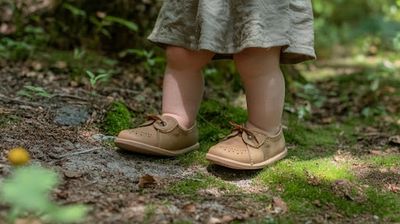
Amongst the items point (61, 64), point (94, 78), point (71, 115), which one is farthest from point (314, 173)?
point (61, 64)

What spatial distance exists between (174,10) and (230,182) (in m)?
0.73

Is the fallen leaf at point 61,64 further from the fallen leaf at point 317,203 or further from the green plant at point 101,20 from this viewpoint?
the fallen leaf at point 317,203

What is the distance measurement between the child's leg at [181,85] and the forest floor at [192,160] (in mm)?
188

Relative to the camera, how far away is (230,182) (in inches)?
81.2

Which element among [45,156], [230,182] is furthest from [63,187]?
[230,182]

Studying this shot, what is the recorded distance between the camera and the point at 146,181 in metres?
1.91

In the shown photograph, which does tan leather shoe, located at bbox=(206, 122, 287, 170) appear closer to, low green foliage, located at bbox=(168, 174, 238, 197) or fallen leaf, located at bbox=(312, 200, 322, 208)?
low green foliage, located at bbox=(168, 174, 238, 197)

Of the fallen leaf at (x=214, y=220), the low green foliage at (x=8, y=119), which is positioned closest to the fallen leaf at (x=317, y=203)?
the fallen leaf at (x=214, y=220)

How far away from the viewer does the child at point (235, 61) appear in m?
2.06

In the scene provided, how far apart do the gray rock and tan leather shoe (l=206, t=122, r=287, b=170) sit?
0.75 meters

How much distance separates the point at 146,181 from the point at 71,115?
84 cm

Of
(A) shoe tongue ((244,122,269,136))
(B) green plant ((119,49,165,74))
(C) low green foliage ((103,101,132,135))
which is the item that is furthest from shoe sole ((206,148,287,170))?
(B) green plant ((119,49,165,74))

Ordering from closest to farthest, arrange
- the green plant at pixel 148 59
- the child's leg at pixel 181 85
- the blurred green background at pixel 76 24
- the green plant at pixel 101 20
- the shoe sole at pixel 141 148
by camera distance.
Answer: the shoe sole at pixel 141 148
the child's leg at pixel 181 85
the green plant at pixel 148 59
the green plant at pixel 101 20
the blurred green background at pixel 76 24

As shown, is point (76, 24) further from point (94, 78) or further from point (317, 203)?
point (317, 203)
